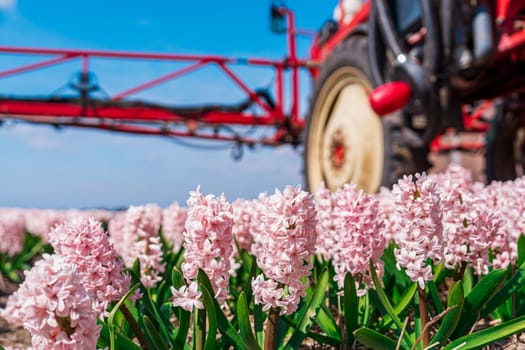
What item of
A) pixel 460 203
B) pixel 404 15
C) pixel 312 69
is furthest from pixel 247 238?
pixel 312 69

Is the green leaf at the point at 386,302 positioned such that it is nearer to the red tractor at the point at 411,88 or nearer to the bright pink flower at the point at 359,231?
the bright pink flower at the point at 359,231

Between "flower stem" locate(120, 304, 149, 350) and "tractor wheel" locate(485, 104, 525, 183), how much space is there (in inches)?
162

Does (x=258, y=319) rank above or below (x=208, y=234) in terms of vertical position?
below

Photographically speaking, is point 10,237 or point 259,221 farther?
point 10,237

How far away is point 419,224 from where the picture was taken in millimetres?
1384

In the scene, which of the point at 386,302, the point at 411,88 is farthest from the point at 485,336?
the point at 411,88

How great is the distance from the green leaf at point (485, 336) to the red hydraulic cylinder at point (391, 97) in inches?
80.7

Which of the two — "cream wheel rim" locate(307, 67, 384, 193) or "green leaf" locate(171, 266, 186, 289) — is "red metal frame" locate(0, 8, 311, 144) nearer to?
"cream wheel rim" locate(307, 67, 384, 193)

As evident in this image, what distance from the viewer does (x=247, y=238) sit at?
2.56 m

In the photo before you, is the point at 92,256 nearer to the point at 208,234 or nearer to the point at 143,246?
the point at 208,234

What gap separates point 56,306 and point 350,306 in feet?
3.03

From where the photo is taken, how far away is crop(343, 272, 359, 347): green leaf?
5.23 ft

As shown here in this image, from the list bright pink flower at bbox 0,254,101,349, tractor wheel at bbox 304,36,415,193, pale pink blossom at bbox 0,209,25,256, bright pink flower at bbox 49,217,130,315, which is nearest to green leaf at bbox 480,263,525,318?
bright pink flower at bbox 49,217,130,315

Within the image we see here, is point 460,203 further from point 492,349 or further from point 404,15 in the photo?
point 404,15
